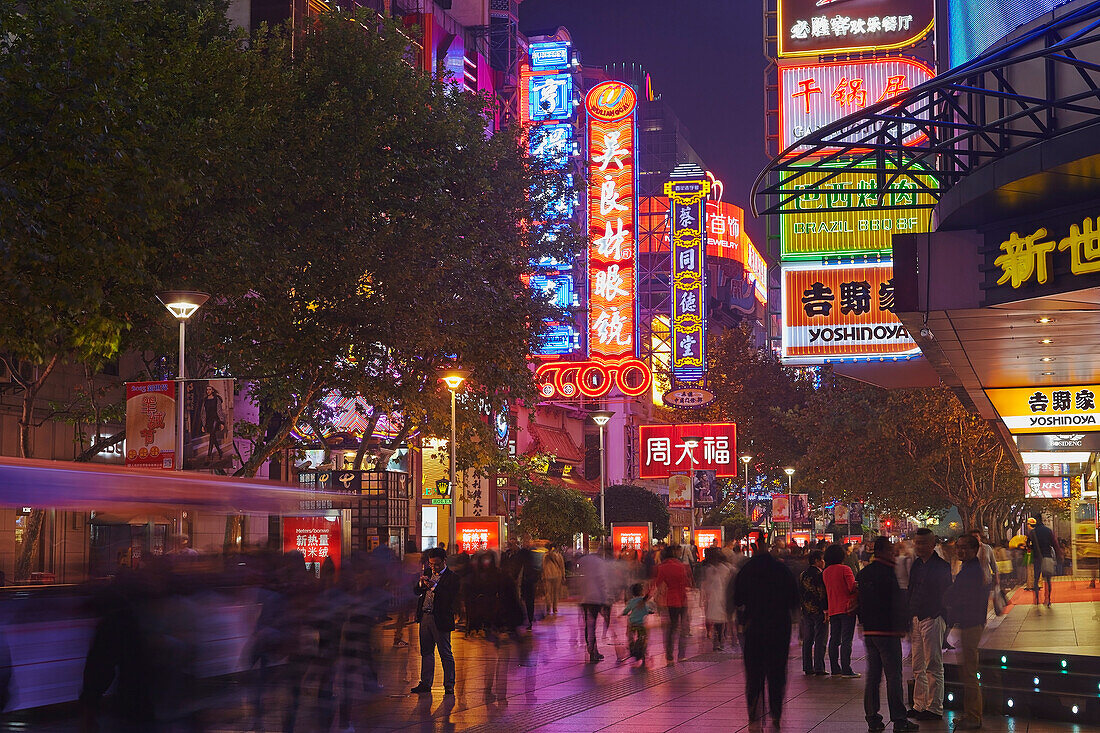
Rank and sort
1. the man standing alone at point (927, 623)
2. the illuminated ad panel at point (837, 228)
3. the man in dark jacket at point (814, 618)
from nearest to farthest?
the man standing alone at point (927, 623)
the man in dark jacket at point (814, 618)
the illuminated ad panel at point (837, 228)

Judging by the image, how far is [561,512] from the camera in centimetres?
4569

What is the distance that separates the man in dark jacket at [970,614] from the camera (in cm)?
1312

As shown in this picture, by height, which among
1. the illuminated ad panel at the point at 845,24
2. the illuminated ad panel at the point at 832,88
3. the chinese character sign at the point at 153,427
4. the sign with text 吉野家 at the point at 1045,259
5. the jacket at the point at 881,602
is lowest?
the jacket at the point at 881,602

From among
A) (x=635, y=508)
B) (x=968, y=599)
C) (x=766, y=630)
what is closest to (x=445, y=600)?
(x=766, y=630)

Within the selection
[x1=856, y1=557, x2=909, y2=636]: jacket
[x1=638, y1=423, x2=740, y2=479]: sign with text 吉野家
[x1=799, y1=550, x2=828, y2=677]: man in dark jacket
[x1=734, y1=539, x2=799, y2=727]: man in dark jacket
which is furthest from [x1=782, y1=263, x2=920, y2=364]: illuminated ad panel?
[x1=638, y1=423, x2=740, y2=479]: sign with text 吉野家

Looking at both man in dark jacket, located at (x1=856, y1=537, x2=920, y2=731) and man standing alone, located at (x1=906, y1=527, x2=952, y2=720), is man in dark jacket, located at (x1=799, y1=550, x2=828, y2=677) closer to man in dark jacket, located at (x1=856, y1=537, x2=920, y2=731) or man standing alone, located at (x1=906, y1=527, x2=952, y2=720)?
man standing alone, located at (x1=906, y1=527, x2=952, y2=720)

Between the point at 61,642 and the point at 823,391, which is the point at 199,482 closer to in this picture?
the point at 61,642

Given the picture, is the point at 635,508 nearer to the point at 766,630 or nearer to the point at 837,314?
the point at 837,314

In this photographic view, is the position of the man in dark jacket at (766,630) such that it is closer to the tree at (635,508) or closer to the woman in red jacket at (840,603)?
the woman in red jacket at (840,603)

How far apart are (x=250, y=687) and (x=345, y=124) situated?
13.9 metres

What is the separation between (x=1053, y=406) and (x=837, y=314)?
623 cm

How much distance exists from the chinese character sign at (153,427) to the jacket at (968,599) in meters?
11.0

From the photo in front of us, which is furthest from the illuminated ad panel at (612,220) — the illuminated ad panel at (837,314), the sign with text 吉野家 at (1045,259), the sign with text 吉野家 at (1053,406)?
the sign with text 吉野家 at (1045,259)

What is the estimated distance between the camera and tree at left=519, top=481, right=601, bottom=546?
150 ft
